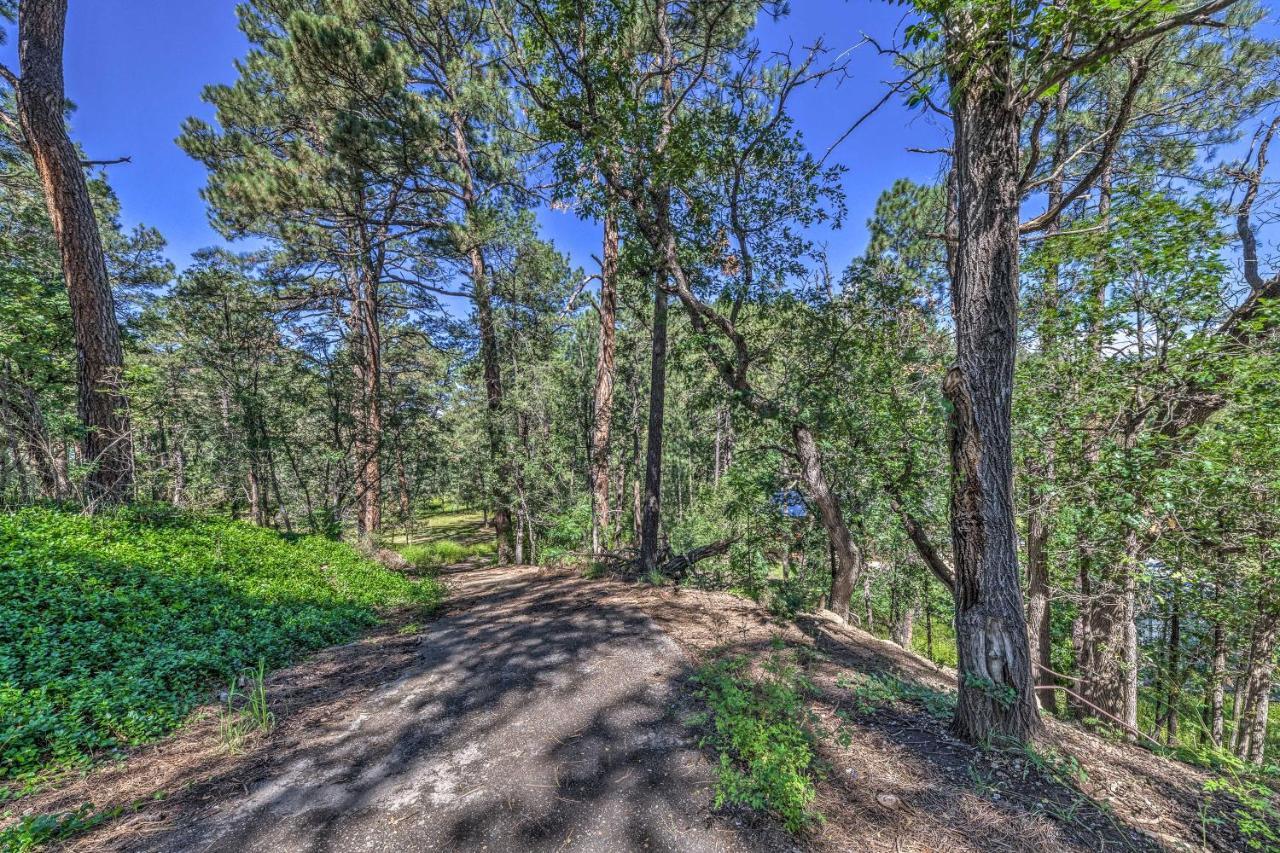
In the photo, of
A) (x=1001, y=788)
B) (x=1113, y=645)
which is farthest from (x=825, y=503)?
(x=1113, y=645)

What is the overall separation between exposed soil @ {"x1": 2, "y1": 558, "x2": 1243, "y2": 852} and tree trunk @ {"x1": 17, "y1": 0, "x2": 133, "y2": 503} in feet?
14.5

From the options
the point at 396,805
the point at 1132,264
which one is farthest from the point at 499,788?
the point at 1132,264

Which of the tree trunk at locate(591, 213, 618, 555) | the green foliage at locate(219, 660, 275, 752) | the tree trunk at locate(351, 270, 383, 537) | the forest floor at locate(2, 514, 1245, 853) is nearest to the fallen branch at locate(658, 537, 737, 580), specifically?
the tree trunk at locate(591, 213, 618, 555)

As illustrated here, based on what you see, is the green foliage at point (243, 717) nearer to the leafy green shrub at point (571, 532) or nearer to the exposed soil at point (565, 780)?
the exposed soil at point (565, 780)

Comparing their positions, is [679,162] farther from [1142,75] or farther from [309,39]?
[309,39]

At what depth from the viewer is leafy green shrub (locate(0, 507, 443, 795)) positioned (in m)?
2.43

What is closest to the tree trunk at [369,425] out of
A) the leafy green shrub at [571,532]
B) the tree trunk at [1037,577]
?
the leafy green shrub at [571,532]

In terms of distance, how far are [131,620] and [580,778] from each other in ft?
12.5

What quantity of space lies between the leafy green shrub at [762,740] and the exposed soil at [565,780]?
0.09 m

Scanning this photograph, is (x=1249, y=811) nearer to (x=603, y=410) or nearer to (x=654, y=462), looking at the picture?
(x=654, y=462)

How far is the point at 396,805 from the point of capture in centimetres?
205

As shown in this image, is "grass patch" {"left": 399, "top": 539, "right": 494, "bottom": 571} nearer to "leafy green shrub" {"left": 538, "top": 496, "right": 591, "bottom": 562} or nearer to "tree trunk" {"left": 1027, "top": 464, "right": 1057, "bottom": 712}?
"leafy green shrub" {"left": 538, "top": 496, "right": 591, "bottom": 562}

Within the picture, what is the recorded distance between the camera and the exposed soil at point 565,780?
183cm

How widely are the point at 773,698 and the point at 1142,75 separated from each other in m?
3.76
